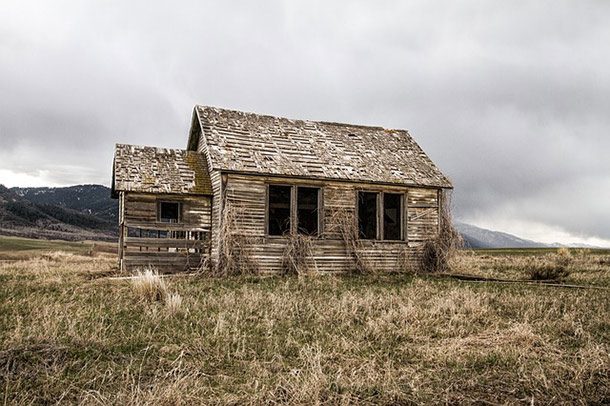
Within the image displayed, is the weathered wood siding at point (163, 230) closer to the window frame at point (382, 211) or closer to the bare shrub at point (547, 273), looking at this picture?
the window frame at point (382, 211)

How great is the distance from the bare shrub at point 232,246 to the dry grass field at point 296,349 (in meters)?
5.13

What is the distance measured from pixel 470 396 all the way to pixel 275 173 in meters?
12.6

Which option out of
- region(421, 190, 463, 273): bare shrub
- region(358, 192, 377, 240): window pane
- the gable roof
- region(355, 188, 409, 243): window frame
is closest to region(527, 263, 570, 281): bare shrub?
region(421, 190, 463, 273): bare shrub

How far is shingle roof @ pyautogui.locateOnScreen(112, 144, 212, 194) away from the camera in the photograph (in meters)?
16.1

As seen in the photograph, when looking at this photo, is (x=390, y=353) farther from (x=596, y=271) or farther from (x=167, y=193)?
(x=596, y=271)

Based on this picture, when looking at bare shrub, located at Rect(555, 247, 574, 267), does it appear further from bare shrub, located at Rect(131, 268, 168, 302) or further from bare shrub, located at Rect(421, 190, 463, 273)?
bare shrub, located at Rect(131, 268, 168, 302)

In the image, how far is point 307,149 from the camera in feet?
61.3

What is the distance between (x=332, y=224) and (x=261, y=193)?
267 cm

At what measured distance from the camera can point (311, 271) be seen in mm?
16594

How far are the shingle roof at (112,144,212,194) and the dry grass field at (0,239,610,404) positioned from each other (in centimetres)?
607

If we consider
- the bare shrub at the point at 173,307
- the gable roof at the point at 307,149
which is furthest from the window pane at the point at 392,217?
the bare shrub at the point at 173,307

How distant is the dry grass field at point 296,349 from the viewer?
176 inches

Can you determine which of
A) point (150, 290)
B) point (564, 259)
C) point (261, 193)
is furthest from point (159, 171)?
point (564, 259)

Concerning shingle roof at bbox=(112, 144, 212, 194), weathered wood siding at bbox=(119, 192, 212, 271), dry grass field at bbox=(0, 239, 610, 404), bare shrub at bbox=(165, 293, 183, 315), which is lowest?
dry grass field at bbox=(0, 239, 610, 404)
